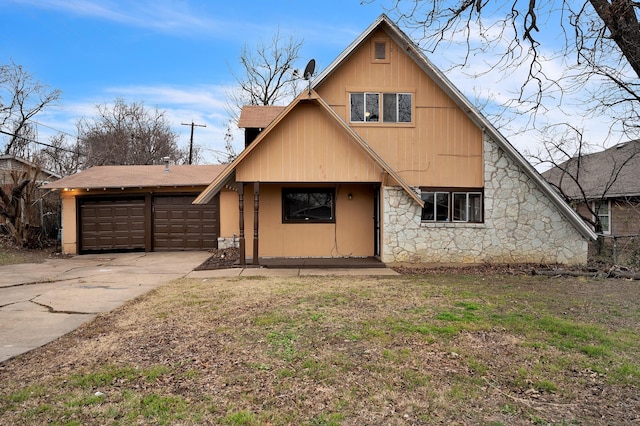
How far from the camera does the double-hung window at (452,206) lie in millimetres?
11867

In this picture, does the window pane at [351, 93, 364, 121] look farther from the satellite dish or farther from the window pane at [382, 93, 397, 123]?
the satellite dish

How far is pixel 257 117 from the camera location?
14.4m

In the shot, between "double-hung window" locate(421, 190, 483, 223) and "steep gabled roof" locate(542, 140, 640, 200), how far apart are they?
586 centimetres

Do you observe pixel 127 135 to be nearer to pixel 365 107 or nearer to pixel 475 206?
pixel 365 107

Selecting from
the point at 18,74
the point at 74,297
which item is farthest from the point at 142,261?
the point at 18,74

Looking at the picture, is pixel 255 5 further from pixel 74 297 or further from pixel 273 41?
pixel 273 41

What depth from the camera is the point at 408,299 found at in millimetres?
7070

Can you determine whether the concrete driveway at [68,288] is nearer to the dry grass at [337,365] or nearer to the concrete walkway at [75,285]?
the concrete walkway at [75,285]

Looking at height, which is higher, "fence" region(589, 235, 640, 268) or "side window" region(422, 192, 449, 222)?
"side window" region(422, 192, 449, 222)

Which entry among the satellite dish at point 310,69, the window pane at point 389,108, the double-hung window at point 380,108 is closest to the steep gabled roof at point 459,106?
the satellite dish at point 310,69

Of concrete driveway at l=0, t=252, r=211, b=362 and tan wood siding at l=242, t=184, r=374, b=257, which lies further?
tan wood siding at l=242, t=184, r=374, b=257

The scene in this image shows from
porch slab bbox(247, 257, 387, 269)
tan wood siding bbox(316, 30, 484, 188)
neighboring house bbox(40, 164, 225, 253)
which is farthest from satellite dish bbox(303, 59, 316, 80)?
neighboring house bbox(40, 164, 225, 253)

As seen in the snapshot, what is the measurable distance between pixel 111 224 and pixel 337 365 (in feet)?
48.1

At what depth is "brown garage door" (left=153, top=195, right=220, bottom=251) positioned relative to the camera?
16.0 meters
